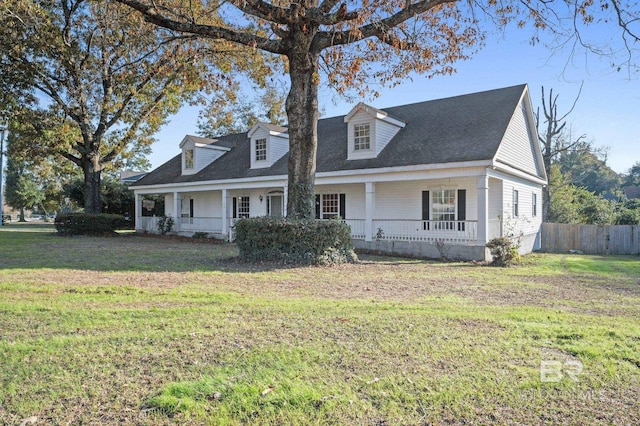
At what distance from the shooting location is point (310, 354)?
13.8ft

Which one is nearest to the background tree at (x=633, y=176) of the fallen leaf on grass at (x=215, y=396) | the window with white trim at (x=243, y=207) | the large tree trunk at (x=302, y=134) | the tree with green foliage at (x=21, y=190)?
the window with white trim at (x=243, y=207)

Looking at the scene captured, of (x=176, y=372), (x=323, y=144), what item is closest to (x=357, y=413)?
(x=176, y=372)

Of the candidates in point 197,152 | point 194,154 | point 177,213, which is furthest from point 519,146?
point 177,213

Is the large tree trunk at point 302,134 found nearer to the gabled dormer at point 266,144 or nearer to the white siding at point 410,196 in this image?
the white siding at point 410,196

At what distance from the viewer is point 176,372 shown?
3.75 metres

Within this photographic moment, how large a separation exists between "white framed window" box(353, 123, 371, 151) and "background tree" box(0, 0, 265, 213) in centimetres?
456

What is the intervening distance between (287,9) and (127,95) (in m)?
14.4

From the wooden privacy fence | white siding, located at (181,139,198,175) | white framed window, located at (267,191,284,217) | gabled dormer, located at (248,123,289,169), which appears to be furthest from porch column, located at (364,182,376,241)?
white siding, located at (181,139,198,175)

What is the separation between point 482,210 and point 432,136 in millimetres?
4206

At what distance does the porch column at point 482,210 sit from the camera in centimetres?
1388

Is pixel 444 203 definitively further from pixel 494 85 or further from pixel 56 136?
pixel 56 136

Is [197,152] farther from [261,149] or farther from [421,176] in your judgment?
[421,176]

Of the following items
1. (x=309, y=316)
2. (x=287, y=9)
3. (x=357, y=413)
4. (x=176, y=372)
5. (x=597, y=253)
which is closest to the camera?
(x=357, y=413)

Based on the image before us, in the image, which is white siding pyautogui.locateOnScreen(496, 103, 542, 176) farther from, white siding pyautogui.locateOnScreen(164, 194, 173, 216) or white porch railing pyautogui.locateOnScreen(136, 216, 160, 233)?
white siding pyautogui.locateOnScreen(164, 194, 173, 216)
